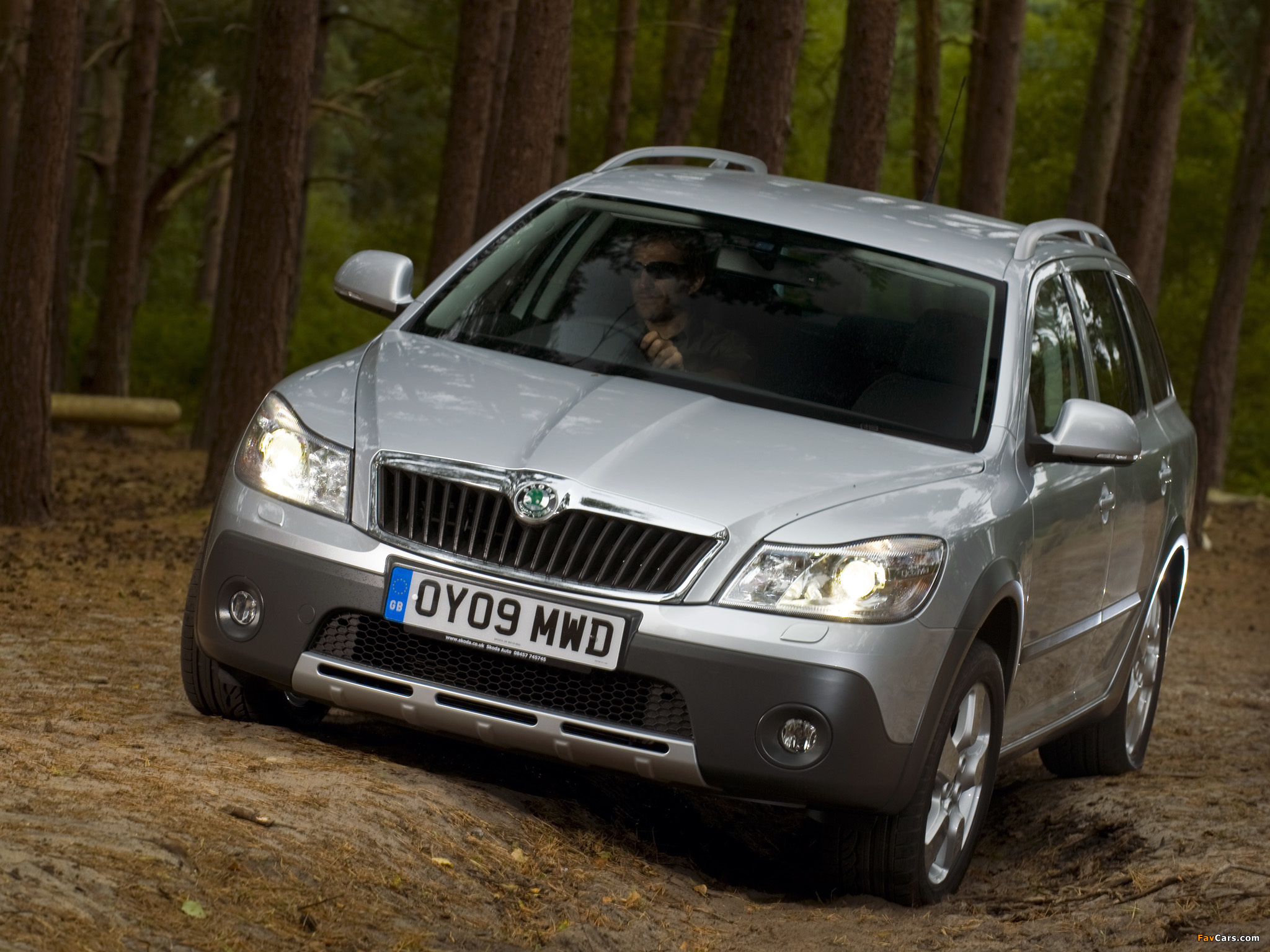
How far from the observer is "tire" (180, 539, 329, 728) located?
18.5 ft

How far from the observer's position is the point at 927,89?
78.0ft

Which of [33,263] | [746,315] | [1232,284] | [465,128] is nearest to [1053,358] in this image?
[746,315]

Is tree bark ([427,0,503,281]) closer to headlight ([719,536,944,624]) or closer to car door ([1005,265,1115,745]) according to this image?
car door ([1005,265,1115,745])

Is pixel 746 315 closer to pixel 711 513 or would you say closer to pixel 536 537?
pixel 711 513

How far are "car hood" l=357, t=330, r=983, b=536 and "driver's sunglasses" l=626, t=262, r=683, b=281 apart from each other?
0.66m

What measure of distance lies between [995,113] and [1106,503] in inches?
598

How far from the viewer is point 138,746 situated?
5395 mm

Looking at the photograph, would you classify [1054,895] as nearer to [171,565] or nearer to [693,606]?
[693,606]

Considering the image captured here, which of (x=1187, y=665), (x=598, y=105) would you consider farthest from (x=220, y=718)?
(x=598, y=105)

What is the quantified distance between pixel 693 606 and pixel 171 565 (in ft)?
23.9

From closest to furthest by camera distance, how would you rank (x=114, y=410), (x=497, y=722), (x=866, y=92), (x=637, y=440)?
(x=497, y=722) < (x=637, y=440) < (x=866, y=92) < (x=114, y=410)

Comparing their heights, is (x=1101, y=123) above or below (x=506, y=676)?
above

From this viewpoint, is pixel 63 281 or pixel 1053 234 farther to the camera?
pixel 63 281

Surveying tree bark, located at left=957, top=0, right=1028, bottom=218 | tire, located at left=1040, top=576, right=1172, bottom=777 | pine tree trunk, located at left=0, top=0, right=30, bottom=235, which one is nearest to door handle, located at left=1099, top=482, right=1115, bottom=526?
tire, located at left=1040, top=576, right=1172, bottom=777
